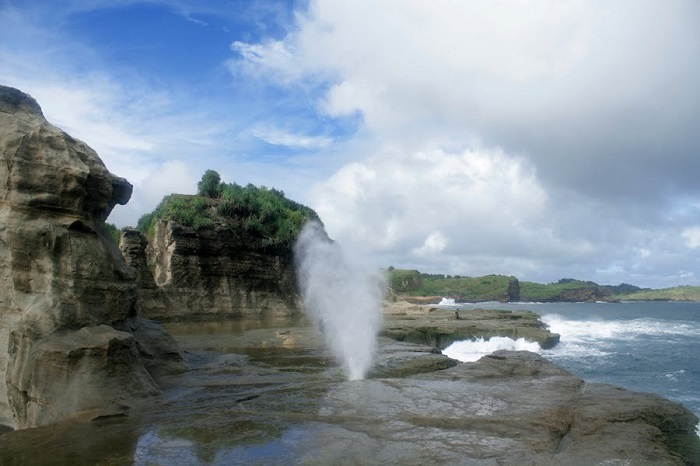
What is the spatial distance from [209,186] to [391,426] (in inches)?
1208

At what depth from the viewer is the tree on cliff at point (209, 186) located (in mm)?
34562

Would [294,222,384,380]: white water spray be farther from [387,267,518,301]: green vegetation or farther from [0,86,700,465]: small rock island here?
[387,267,518,301]: green vegetation

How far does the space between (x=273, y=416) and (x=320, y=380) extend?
109 inches

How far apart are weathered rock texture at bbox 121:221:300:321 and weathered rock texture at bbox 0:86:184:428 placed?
18.2 metres

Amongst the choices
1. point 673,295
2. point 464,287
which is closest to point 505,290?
point 464,287

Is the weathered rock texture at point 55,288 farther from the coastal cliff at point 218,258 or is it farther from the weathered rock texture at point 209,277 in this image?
the weathered rock texture at point 209,277

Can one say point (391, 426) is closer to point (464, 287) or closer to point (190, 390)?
point (190, 390)

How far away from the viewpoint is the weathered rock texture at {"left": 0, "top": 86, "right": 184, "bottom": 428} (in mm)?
7020

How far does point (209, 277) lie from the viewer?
29.7 meters

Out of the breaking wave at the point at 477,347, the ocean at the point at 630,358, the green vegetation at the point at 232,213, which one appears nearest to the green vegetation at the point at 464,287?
the green vegetation at the point at 232,213

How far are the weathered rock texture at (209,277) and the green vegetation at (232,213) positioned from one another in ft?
2.00

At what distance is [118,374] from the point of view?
7.50 metres

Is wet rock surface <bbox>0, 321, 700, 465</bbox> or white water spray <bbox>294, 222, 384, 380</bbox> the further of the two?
white water spray <bbox>294, 222, 384, 380</bbox>

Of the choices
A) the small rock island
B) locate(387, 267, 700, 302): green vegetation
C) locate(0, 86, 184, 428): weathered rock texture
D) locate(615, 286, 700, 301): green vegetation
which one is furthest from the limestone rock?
locate(615, 286, 700, 301): green vegetation
